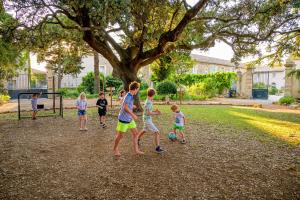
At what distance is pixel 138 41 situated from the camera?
40.4 feet

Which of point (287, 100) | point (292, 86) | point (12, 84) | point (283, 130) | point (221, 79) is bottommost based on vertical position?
point (283, 130)

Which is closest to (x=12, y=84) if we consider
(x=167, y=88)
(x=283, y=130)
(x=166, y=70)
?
(x=166, y=70)

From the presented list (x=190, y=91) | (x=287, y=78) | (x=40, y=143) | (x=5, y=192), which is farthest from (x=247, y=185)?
(x=190, y=91)

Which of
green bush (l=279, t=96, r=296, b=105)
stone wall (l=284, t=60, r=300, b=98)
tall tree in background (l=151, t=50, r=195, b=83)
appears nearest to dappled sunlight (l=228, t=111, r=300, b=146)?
tall tree in background (l=151, t=50, r=195, b=83)

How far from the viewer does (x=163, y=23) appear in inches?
452

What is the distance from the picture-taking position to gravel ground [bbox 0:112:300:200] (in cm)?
418

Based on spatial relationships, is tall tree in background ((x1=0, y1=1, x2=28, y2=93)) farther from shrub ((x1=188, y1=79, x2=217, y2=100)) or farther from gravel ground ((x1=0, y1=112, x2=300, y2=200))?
shrub ((x1=188, y1=79, x2=217, y2=100))

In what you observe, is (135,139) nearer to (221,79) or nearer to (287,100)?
(287,100)

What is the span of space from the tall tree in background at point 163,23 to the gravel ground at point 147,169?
12.7ft

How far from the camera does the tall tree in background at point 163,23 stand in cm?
920

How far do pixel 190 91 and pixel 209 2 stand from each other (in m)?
17.1

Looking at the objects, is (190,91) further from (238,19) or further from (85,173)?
(85,173)

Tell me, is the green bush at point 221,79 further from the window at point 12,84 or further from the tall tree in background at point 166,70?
the window at point 12,84

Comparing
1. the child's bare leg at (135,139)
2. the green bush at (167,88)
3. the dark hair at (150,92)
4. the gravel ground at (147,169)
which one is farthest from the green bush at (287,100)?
the child's bare leg at (135,139)
